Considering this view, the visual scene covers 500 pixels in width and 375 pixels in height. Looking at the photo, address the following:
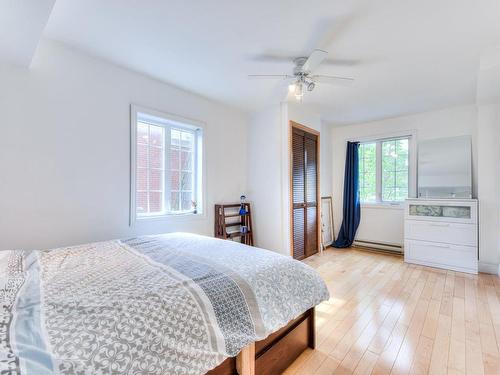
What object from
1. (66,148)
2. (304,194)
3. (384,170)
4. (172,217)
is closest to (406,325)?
(304,194)

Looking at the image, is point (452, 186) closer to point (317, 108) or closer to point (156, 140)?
point (317, 108)

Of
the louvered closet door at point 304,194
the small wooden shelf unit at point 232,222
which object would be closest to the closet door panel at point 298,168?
the louvered closet door at point 304,194

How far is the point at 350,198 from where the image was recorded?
4.61m

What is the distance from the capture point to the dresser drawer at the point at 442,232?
10.8 ft

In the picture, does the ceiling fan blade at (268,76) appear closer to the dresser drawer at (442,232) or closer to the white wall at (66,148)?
the white wall at (66,148)

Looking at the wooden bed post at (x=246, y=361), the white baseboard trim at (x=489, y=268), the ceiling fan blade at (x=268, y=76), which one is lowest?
the white baseboard trim at (x=489, y=268)

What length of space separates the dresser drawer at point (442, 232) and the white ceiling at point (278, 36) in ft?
6.11

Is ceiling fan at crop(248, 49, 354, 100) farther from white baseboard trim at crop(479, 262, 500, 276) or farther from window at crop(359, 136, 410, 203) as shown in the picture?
white baseboard trim at crop(479, 262, 500, 276)

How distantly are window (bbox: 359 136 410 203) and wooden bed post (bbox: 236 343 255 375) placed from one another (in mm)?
4017

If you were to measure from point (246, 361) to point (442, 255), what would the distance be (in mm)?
3559

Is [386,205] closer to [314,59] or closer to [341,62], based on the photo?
[341,62]

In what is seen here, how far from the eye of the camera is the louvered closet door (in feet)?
11.9

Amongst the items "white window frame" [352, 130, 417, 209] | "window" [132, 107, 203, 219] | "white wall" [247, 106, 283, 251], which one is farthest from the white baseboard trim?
"window" [132, 107, 203, 219]

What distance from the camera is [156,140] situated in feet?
9.40
